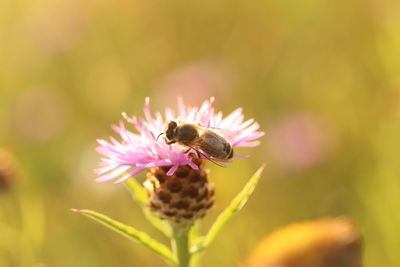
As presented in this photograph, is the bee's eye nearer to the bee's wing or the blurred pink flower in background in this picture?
the bee's wing

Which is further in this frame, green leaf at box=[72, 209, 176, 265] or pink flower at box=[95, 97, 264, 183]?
pink flower at box=[95, 97, 264, 183]

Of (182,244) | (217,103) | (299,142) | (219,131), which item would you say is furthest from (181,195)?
(217,103)

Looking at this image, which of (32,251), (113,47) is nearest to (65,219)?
(32,251)

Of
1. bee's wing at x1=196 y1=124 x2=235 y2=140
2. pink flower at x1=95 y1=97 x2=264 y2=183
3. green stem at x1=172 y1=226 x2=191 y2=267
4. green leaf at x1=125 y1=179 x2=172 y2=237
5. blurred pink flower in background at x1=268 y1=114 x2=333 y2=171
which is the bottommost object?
green stem at x1=172 y1=226 x2=191 y2=267

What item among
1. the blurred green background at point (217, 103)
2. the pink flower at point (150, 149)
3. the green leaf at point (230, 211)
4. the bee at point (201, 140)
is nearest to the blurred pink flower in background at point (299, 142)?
the blurred green background at point (217, 103)

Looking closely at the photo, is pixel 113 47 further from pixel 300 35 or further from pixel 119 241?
pixel 119 241

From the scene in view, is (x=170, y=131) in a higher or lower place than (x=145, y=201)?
higher

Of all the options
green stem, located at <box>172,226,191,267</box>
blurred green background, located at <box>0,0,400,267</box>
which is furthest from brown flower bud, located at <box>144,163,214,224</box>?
blurred green background, located at <box>0,0,400,267</box>

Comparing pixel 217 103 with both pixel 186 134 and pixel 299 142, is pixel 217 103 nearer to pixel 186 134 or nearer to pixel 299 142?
pixel 299 142
